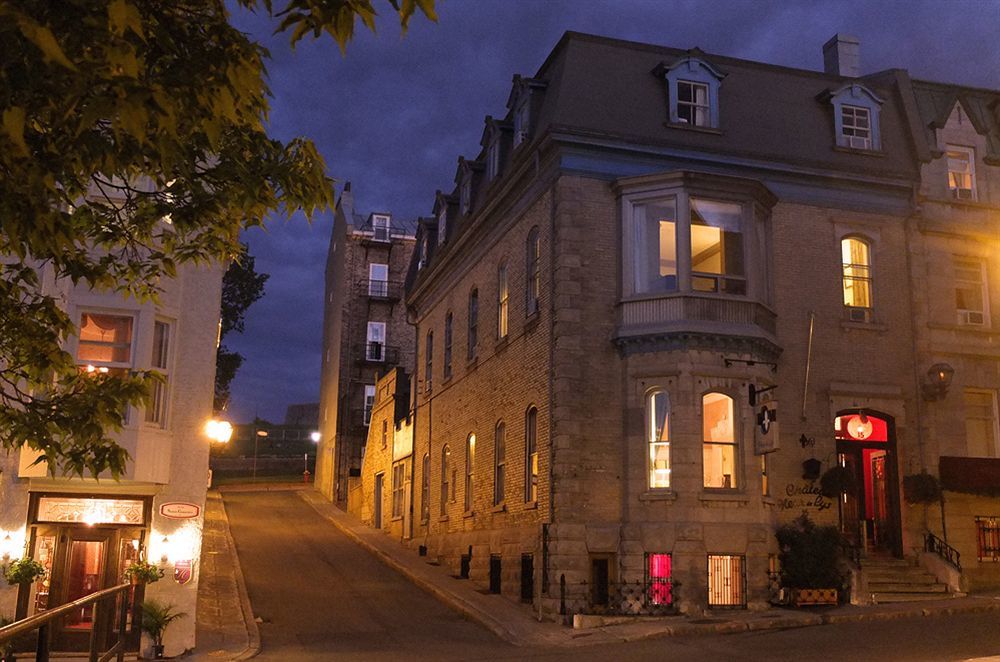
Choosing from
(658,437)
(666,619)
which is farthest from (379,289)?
(666,619)

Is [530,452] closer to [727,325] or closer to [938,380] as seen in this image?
[727,325]

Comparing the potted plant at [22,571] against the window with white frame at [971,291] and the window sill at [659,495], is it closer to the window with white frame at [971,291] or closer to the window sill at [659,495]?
the window sill at [659,495]

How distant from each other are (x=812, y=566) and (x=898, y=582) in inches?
107

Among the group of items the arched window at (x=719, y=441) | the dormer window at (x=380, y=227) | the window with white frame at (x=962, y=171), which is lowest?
the arched window at (x=719, y=441)

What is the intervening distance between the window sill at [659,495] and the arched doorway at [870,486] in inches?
188

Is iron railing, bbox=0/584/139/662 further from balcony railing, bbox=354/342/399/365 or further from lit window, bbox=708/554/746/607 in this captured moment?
balcony railing, bbox=354/342/399/365

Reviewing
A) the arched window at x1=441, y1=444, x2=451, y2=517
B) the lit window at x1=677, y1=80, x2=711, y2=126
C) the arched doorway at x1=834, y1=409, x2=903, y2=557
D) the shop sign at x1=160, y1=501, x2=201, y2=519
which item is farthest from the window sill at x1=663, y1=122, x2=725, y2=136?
the shop sign at x1=160, y1=501, x2=201, y2=519

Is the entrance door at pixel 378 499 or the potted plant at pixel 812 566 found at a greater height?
the entrance door at pixel 378 499

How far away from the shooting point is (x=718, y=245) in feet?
74.9

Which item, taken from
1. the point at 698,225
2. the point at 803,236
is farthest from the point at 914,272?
the point at 698,225

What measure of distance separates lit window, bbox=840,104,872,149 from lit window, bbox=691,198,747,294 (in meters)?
4.54

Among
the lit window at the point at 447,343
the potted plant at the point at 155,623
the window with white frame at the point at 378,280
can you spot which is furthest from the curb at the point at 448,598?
the window with white frame at the point at 378,280

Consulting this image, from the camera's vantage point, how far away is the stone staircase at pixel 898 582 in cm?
2155

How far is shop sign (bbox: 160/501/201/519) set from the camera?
17.8 metres
